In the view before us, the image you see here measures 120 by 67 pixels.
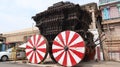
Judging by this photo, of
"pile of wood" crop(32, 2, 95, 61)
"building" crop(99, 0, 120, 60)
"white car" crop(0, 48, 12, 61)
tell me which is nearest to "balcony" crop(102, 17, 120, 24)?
"building" crop(99, 0, 120, 60)

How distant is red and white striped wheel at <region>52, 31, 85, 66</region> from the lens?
9.85 meters

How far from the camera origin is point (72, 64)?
32.3ft

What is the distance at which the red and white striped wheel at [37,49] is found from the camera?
37.8 feet

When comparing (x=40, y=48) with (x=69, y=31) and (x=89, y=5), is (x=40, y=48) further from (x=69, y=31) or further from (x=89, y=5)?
(x=89, y=5)

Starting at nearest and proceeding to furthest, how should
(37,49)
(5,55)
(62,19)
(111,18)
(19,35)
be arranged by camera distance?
(62,19) → (37,49) → (5,55) → (111,18) → (19,35)

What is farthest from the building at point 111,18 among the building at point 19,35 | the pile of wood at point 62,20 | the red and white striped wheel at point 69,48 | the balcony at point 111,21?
the building at point 19,35

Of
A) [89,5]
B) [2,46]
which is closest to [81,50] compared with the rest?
[2,46]

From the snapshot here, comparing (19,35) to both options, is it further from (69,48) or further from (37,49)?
(69,48)

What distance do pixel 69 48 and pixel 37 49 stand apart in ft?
7.86

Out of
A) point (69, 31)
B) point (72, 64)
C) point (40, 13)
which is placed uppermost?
point (40, 13)

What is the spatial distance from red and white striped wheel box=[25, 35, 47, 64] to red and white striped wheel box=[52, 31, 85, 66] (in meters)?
1.01

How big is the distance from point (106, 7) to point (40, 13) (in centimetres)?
1399

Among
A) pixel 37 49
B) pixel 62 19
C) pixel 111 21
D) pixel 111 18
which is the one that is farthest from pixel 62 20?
pixel 111 18

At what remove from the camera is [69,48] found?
10.2 m
